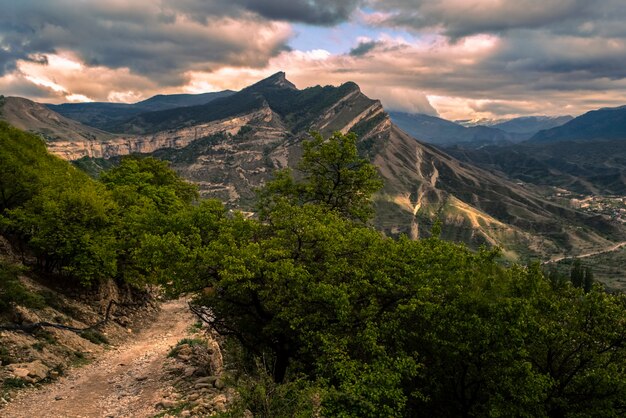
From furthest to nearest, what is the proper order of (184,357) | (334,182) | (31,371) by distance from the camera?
1. (334,182)
2. (184,357)
3. (31,371)

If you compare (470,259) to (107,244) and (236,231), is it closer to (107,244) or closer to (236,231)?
(236,231)

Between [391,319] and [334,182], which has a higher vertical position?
[334,182]

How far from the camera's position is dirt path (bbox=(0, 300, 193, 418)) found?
25.9 meters

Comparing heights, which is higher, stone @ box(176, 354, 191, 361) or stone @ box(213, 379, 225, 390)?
stone @ box(213, 379, 225, 390)

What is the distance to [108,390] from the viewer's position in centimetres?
3030

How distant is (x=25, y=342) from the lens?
31.9 metres

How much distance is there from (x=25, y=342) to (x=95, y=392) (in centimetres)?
731

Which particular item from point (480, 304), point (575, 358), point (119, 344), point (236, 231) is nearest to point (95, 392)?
point (119, 344)

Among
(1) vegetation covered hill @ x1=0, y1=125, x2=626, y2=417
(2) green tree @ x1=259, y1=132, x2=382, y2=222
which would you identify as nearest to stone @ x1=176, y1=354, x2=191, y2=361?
(1) vegetation covered hill @ x1=0, y1=125, x2=626, y2=417

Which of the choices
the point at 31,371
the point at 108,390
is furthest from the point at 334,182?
the point at 31,371

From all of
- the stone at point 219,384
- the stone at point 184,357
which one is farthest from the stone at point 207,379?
the stone at point 184,357

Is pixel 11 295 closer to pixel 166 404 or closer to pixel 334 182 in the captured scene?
pixel 166 404

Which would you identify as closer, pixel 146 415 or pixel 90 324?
pixel 146 415

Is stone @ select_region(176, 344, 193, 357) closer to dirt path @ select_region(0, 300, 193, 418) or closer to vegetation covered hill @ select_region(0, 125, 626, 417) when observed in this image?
dirt path @ select_region(0, 300, 193, 418)
